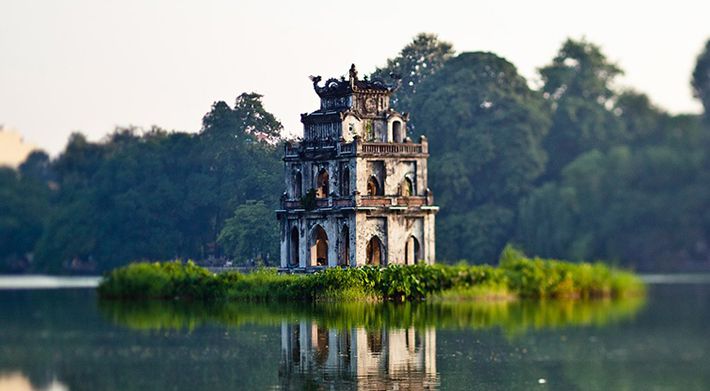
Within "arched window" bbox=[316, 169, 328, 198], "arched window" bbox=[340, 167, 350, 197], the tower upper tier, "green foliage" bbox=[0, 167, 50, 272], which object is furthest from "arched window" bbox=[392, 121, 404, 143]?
"green foliage" bbox=[0, 167, 50, 272]

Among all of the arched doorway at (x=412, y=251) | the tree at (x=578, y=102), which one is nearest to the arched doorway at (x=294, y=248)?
the arched doorway at (x=412, y=251)

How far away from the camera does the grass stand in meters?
49.2

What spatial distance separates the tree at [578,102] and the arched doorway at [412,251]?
2571cm

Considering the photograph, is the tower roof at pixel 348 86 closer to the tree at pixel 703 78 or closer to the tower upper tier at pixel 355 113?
the tower upper tier at pixel 355 113

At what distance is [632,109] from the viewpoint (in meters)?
78.5

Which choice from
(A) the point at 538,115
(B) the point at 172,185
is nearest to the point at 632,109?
(A) the point at 538,115

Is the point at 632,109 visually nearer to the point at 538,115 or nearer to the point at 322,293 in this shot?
the point at 538,115

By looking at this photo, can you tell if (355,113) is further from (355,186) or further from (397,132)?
(355,186)

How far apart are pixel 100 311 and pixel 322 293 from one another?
6.26 metres

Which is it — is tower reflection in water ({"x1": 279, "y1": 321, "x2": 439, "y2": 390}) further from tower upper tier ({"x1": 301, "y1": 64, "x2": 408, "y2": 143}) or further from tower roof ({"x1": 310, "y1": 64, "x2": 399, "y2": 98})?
tower roof ({"x1": 310, "y1": 64, "x2": 399, "y2": 98})

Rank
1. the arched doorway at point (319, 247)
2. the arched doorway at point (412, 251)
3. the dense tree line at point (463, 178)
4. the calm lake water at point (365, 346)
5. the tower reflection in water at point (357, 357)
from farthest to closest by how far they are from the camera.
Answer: the dense tree line at point (463, 178), the arched doorway at point (319, 247), the arched doorway at point (412, 251), the calm lake water at point (365, 346), the tower reflection in water at point (357, 357)

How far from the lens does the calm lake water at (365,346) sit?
31.8m

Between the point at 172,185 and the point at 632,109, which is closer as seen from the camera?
the point at 172,185

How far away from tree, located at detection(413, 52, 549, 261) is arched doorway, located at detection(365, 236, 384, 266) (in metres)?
18.1
